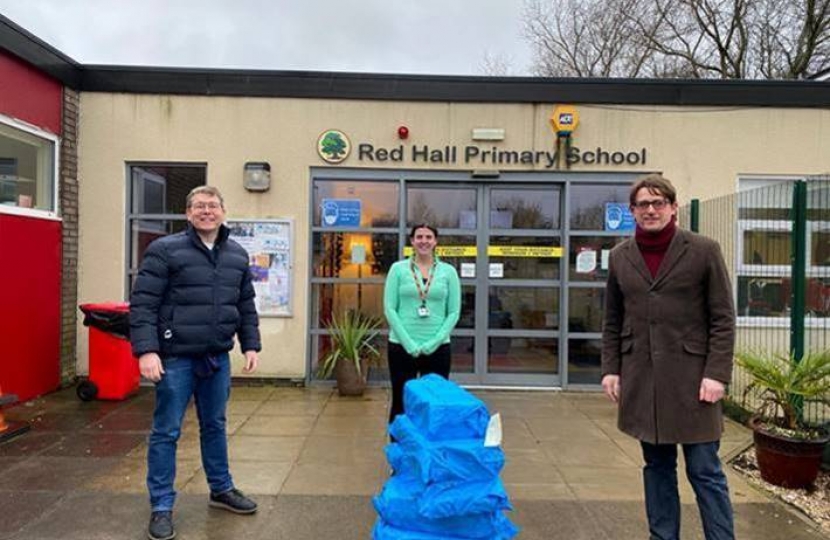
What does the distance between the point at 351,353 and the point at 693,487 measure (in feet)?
14.5

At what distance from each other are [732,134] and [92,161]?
7535 millimetres

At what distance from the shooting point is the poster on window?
7.07 metres

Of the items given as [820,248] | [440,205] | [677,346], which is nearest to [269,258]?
[440,205]

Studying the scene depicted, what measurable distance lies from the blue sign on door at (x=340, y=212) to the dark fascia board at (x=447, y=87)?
123 centimetres

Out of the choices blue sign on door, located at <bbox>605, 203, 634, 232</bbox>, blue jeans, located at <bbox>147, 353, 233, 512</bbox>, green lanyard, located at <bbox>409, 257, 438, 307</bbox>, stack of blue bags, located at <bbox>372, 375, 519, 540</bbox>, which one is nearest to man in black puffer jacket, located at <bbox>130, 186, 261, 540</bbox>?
blue jeans, located at <bbox>147, 353, 233, 512</bbox>

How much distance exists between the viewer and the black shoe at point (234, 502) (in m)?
3.60

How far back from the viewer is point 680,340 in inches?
109

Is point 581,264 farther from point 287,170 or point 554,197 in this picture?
point 287,170

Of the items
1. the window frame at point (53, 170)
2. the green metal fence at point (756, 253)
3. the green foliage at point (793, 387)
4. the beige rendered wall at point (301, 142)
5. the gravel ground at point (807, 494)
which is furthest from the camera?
the beige rendered wall at point (301, 142)

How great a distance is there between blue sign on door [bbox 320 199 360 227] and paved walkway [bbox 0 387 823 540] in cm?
212

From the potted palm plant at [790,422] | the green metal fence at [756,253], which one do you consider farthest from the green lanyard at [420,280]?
the green metal fence at [756,253]

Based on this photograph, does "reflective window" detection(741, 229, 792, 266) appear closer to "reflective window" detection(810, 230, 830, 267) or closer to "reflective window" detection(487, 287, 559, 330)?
"reflective window" detection(810, 230, 830, 267)

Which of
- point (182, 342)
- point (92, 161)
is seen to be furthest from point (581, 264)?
point (92, 161)

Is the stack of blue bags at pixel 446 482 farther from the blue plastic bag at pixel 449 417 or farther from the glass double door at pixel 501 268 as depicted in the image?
the glass double door at pixel 501 268
